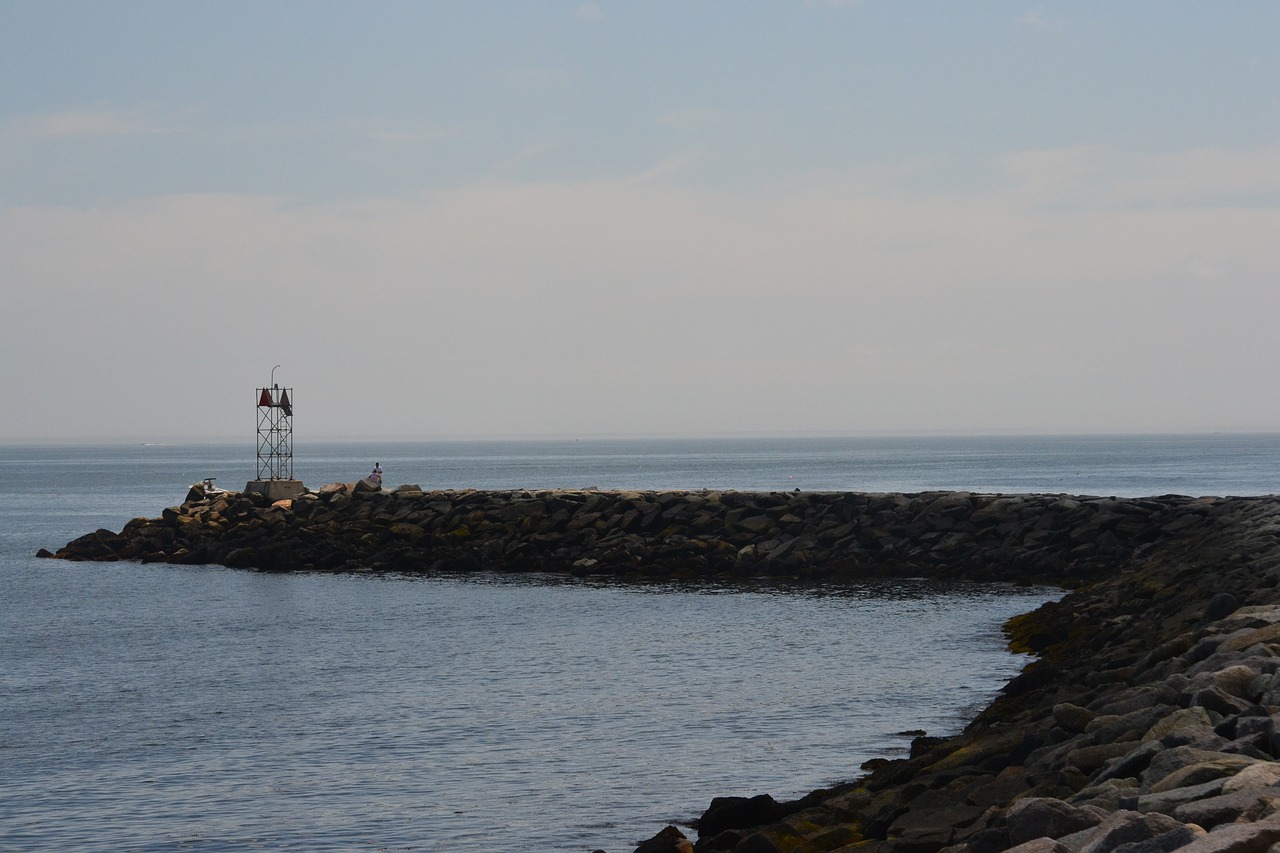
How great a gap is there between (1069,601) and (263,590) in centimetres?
2125

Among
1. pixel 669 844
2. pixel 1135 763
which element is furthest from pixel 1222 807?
pixel 669 844

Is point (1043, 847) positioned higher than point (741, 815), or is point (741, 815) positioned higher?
point (1043, 847)

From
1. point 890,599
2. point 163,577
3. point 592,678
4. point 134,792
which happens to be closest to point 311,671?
point 592,678

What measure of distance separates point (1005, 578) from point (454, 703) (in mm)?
18296

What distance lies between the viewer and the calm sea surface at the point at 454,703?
42.3 feet

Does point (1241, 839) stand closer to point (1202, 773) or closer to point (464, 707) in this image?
point (1202, 773)

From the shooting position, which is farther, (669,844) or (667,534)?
(667,534)

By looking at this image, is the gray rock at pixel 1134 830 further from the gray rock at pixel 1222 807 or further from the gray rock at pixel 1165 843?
the gray rock at pixel 1222 807

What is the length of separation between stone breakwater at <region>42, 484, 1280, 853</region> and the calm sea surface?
1759 mm

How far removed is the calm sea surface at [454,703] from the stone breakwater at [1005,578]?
176cm

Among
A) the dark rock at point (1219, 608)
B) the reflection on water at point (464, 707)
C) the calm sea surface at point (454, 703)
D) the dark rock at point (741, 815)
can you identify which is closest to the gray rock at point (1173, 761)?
the dark rock at point (741, 815)

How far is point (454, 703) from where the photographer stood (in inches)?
727

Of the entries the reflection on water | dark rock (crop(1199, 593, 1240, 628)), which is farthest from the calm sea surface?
dark rock (crop(1199, 593, 1240, 628))

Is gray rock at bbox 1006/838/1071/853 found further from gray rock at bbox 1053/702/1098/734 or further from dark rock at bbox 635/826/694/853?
gray rock at bbox 1053/702/1098/734
